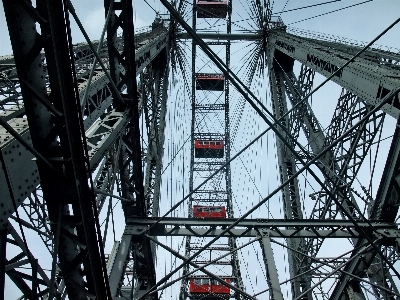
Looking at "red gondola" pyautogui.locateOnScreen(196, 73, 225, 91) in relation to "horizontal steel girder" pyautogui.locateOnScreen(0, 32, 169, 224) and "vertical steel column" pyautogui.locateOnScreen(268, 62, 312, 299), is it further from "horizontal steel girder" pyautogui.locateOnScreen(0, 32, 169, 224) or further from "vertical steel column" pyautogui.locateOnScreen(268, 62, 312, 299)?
"horizontal steel girder" pyautogui.locateOnScreen(0, 32, 169, 224)

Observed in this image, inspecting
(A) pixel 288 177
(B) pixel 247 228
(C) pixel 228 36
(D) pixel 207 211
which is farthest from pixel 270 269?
(D) pixel 207 211

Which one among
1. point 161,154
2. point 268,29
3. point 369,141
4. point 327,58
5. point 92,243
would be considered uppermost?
point 268,29

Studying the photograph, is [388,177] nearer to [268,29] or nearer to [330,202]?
[330,202]

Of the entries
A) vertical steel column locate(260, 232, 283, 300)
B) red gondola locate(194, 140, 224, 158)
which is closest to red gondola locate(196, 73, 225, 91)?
red gondola locate(194, 140, 224, 158)

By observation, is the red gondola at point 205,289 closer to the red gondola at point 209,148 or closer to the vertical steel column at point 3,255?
the red gondola at point 209,148

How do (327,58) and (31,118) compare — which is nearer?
(31,118)

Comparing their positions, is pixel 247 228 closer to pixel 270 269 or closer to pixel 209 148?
pixel 270 269

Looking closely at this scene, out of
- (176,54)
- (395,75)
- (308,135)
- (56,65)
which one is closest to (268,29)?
(176,54)
